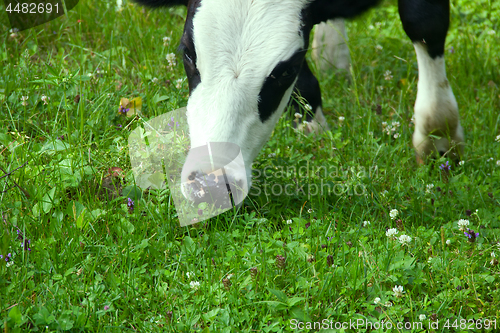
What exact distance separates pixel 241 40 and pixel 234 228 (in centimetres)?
96

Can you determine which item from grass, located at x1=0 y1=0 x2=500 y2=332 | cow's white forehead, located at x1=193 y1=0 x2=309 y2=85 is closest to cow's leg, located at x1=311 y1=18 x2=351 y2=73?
grass, located at x1=0 y1=0 x2=500 y2=332

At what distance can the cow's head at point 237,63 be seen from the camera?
2445 mm

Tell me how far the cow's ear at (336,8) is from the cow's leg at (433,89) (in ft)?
1.60

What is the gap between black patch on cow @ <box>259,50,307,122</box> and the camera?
2.54m

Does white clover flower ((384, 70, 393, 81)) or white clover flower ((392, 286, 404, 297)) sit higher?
white clover flower ((392, 286, 404, 297))

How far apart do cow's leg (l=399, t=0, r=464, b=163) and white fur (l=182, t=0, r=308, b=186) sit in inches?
45.1

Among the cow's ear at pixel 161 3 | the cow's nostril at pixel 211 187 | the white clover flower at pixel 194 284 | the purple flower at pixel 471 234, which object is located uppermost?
the cow's ear at pixel 161 3

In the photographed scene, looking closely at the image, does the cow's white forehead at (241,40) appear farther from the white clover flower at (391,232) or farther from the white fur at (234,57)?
the white clover flower at (391,232)

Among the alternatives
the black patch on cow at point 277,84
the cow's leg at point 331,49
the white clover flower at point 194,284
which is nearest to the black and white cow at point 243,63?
the black patch on cow at point 277,84

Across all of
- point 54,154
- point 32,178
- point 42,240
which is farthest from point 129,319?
point 54,154

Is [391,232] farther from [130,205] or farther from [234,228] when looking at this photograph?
[130,205]

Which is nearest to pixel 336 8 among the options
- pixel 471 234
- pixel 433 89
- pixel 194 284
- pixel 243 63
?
pixel 243 63

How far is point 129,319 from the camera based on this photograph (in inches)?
77.7

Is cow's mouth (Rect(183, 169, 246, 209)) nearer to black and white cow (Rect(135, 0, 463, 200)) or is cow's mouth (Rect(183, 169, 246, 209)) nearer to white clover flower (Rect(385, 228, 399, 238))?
black and white cow (Rect(135, 0, 463, 200))
